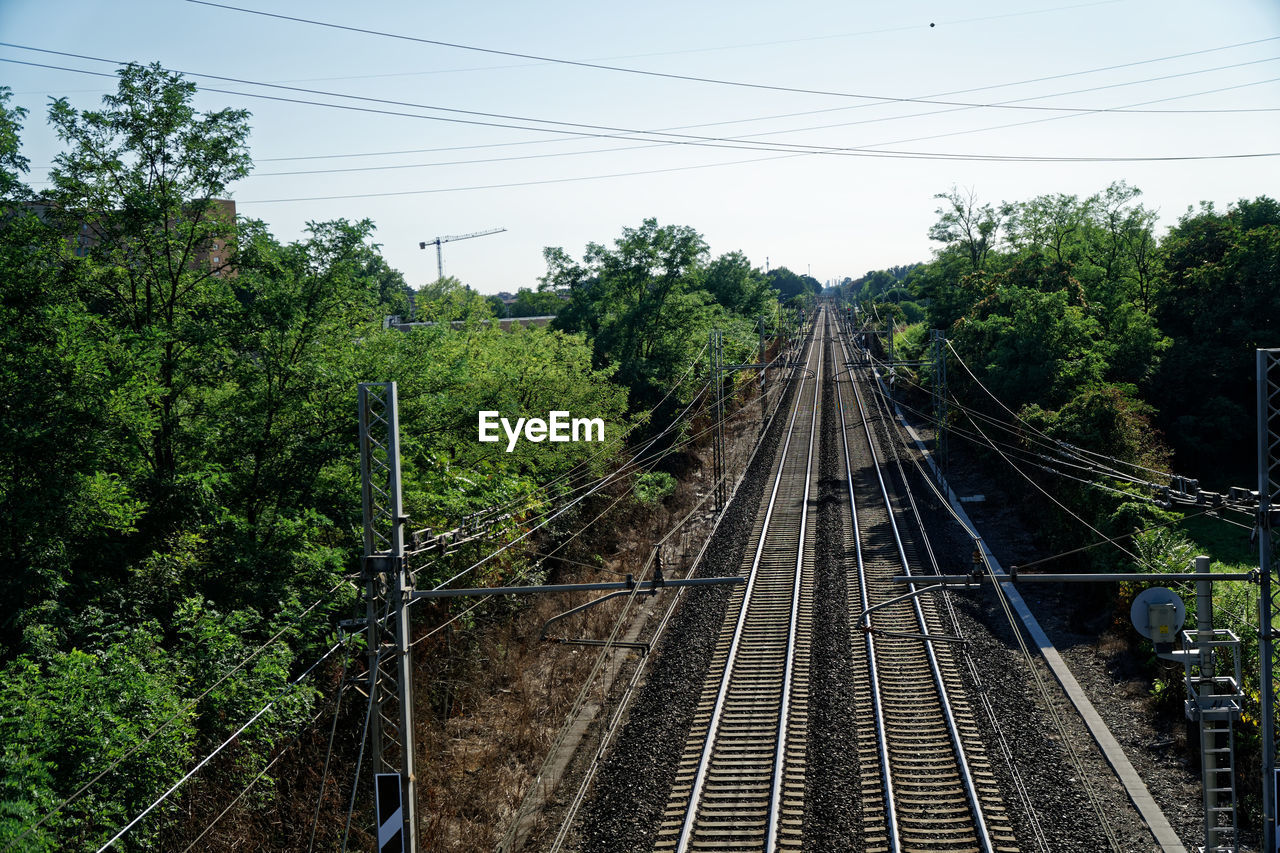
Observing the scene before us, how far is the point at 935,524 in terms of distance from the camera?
2856 centimetres

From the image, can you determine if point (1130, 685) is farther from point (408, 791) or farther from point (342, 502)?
point (342, 502)

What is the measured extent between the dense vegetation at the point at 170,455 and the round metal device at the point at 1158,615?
28.4 ft

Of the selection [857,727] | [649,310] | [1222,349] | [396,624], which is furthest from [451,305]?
[396,624]

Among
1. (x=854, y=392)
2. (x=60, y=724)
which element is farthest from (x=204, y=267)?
(x=854, y=392)

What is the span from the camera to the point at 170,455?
53.4 ft

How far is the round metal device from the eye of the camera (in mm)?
10734

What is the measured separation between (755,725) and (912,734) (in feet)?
8.86

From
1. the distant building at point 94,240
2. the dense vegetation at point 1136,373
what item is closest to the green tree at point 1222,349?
the dense vegetation at point 1136,373

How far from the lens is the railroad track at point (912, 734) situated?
12062 millimetres

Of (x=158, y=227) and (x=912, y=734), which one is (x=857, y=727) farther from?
(x=158, y=227)

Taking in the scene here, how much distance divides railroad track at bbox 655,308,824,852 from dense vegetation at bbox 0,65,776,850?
5366mm

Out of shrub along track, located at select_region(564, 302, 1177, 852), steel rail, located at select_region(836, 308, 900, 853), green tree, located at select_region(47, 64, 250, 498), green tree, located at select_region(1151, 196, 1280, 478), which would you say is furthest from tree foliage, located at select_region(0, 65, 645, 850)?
green tree, located at select_region(1151, 196, 1280, 478)

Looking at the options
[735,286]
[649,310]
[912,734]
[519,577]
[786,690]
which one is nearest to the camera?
[912,734]

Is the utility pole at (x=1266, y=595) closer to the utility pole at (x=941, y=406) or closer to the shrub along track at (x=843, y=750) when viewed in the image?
the shrub along track at (x=843, y=750)
